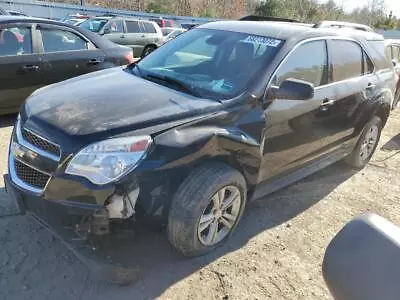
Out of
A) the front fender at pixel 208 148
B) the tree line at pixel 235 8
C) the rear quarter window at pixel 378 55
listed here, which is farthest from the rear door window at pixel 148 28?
the tree line at pixel 235 8

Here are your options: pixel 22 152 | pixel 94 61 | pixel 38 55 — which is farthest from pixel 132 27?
pixel 22 152

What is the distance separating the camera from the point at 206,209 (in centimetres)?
313

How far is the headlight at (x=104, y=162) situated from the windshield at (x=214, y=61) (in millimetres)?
955

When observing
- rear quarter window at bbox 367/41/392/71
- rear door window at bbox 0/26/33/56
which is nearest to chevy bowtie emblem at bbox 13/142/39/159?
rear door window at bbox 0/26/33/56

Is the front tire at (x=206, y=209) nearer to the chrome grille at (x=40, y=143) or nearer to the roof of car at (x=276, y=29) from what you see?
the chrome grille at (x=40, y=143)

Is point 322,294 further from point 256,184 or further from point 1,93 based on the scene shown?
point 1,93

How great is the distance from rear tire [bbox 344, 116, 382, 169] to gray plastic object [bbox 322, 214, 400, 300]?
12.4ft

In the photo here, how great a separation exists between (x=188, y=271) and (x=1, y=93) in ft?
13.3

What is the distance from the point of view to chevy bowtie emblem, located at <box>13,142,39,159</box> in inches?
112

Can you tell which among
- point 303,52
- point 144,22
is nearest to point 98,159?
point 303,52

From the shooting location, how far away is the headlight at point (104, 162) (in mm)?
2580

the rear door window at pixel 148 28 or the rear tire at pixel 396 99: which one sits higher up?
the rear door window at pixel 148 28

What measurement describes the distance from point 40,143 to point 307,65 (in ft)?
8.10

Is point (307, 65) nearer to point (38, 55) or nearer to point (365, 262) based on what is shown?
point (365, 262)
